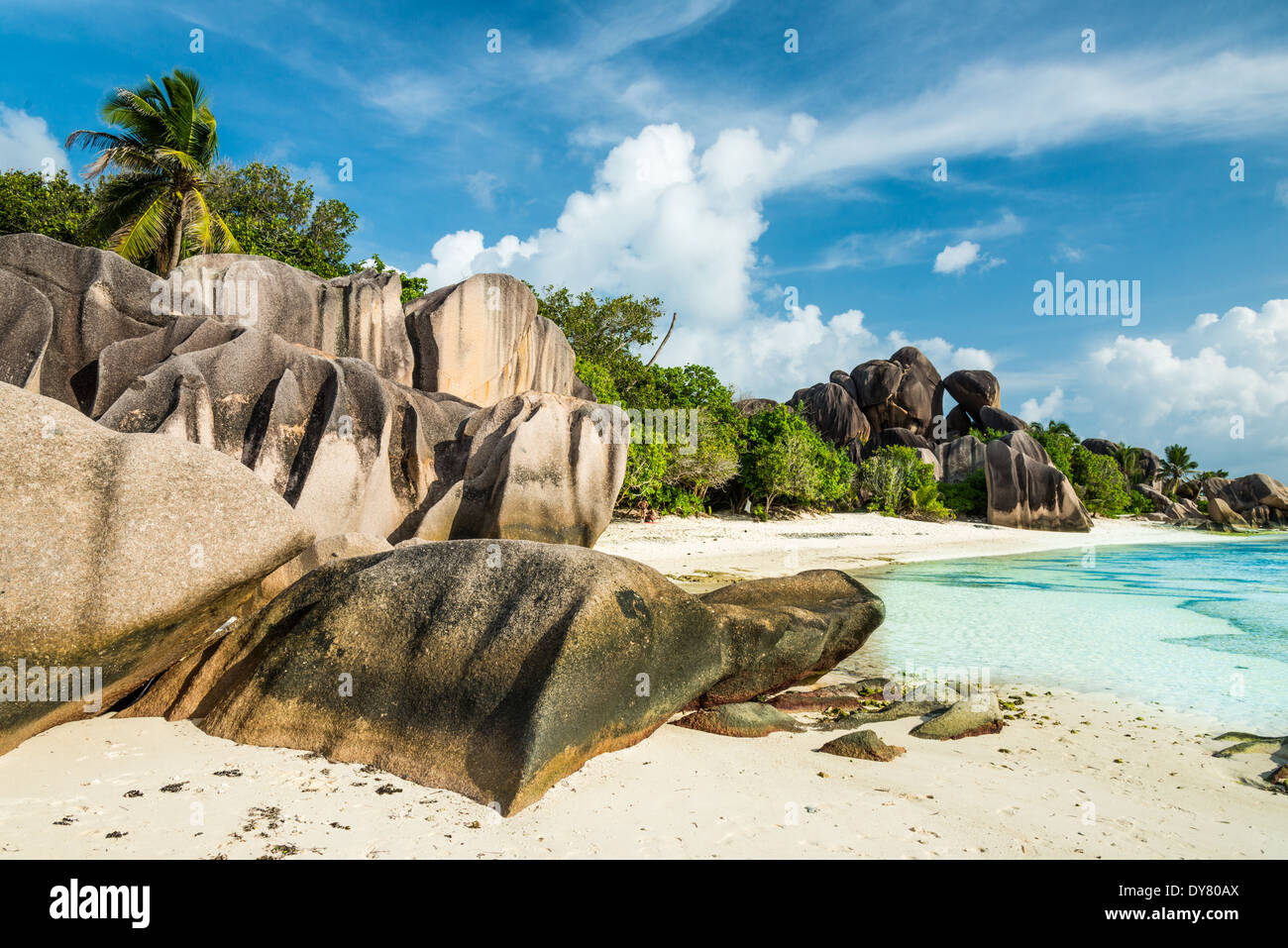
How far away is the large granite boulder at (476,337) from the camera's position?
14867mm

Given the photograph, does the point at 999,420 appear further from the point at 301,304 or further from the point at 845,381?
the point at 301,304

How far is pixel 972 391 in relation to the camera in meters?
44.8

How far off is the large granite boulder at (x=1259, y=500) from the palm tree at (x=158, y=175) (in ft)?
166

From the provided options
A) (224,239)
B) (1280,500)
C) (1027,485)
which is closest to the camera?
(224,239)

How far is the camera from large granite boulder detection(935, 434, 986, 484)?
117 ft

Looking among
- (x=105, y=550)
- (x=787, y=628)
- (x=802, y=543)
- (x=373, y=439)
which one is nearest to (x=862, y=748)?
(x=787, y=628)

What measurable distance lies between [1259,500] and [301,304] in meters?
52.0

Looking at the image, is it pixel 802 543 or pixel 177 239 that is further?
pixel 177 239

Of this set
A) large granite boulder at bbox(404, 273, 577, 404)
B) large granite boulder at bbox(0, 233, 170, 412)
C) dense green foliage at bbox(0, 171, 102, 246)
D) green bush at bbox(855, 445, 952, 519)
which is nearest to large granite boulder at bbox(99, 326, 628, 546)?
large granite boulder at bbox(0, 233, 170, 412)
